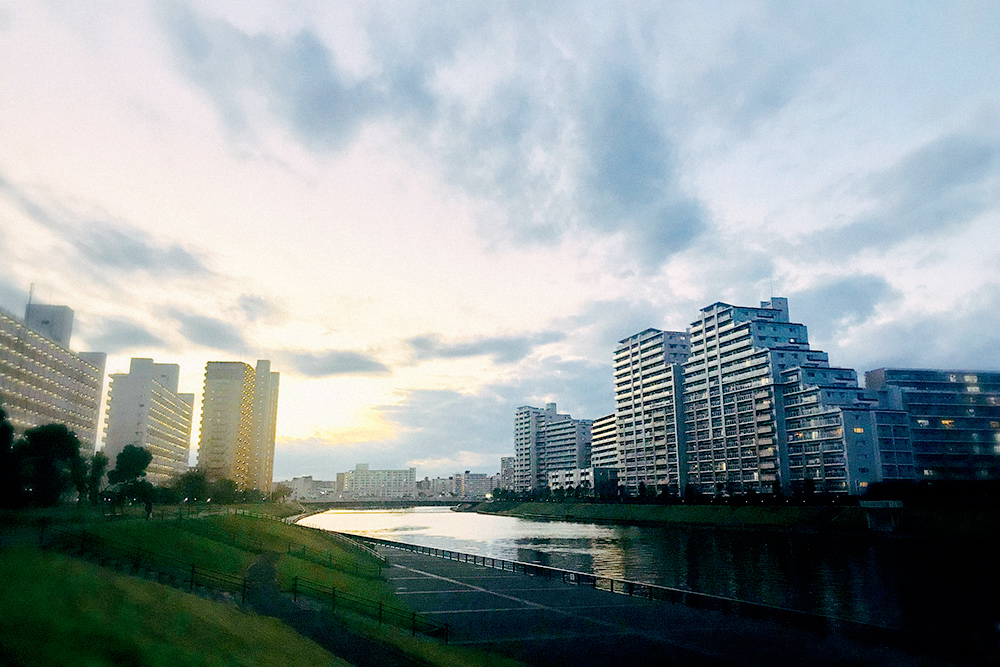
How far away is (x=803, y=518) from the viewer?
109 m

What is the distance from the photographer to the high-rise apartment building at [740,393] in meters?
145

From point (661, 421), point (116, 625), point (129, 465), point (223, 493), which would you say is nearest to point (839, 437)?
point (661, 421)

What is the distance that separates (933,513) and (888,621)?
64.1 m

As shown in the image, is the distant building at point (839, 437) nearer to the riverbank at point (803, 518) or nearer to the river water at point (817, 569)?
the riverbank at point (803, 518)

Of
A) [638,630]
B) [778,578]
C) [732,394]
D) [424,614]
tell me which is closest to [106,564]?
[424,614]

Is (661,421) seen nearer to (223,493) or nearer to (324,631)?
(223,493)

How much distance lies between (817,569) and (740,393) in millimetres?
93472

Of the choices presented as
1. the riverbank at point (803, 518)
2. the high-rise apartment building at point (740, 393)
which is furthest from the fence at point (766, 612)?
the high-rise apartment building at point (740, 393)

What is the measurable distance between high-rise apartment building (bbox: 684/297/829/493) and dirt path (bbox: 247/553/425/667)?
124964mm

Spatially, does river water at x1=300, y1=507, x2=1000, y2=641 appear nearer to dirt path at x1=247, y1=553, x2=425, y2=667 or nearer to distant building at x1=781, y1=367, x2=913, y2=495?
distant building at x1=781, y1=367, x2=913, y2=495

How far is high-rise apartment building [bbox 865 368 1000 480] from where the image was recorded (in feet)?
462

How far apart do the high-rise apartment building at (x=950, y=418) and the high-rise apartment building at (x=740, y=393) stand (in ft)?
68.3

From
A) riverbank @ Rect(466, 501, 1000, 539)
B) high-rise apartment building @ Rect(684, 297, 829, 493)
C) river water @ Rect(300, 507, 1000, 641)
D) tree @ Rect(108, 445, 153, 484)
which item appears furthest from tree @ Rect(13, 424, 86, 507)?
high-rise apartment building @ Rect(684, 297, 829, 493)

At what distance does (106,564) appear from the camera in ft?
101
